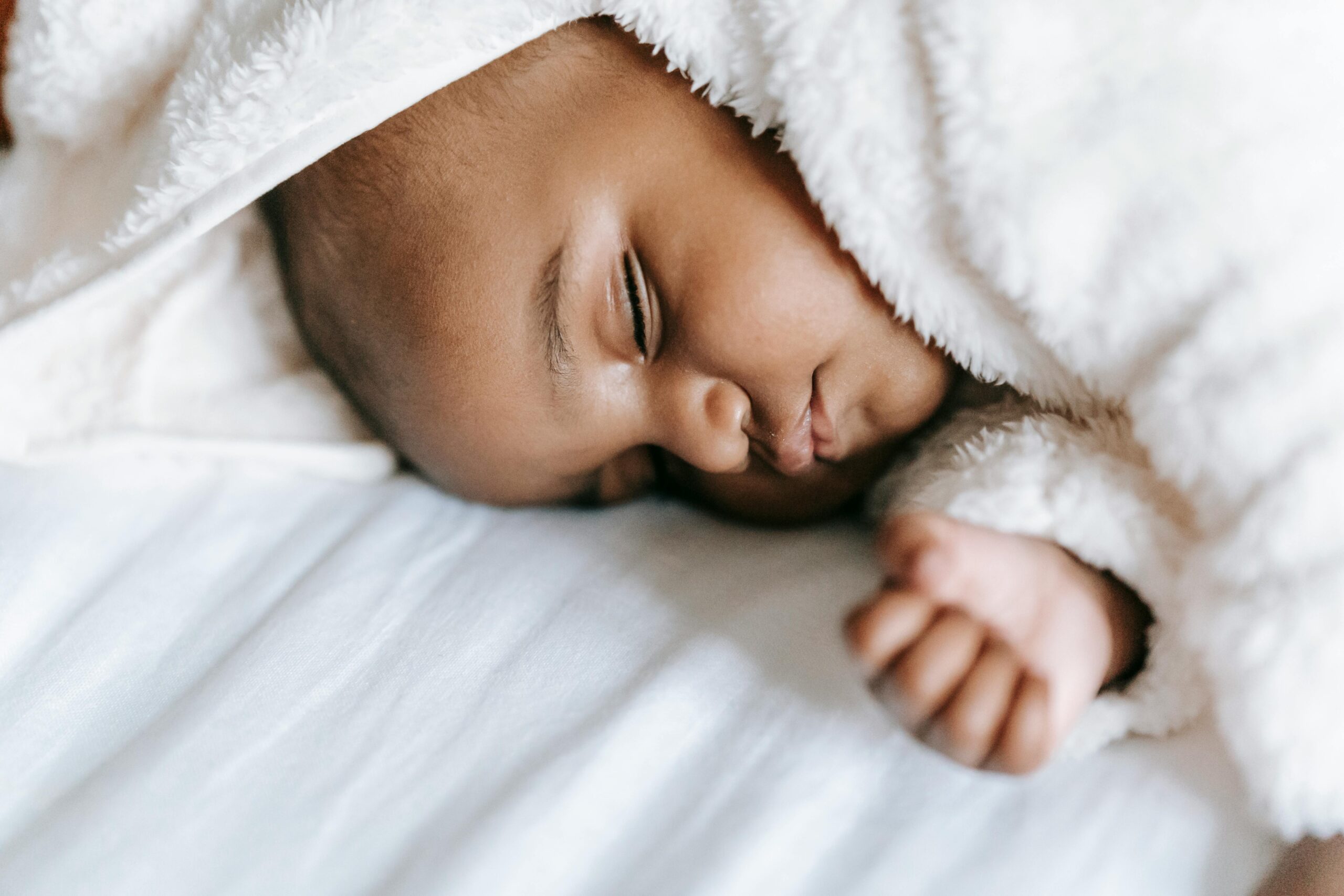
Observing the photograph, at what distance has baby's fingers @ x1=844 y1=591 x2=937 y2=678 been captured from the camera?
0.57 metres

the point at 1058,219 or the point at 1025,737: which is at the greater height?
the point at 1058,219

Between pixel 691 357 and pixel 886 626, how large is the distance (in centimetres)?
27

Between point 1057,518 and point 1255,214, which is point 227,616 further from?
point 1255,214

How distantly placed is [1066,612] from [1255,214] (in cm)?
26

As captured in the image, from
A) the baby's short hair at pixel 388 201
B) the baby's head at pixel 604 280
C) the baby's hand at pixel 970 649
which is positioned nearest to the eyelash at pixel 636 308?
the baby's head at pixel 604 280

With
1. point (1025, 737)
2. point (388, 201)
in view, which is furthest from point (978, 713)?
point (388, 201)

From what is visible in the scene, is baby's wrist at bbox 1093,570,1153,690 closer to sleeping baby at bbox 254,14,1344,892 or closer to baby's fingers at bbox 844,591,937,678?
sleeping baby at bbox 254,14,1344,892

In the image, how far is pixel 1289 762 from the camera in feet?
1.82

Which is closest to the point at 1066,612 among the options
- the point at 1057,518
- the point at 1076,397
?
the point at 1057,518

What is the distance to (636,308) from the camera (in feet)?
2.51

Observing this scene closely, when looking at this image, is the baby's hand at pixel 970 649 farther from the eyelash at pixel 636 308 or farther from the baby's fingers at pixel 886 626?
the eyelash at pixel 636 308

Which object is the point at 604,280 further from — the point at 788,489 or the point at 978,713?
the point at 978,713

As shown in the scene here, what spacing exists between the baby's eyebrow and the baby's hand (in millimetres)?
282

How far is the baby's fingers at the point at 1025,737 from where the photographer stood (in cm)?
56
